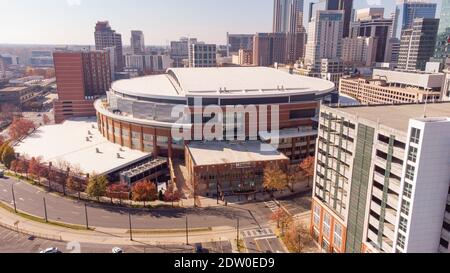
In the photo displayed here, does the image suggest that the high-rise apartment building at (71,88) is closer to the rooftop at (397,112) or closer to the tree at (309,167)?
the tree at (309,167)

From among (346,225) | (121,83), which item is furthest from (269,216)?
(121,83)

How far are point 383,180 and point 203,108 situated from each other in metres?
56.5

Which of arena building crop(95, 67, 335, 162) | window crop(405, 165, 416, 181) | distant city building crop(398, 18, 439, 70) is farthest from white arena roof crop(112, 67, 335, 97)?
distant city building crop(398, 18, 439, 70)

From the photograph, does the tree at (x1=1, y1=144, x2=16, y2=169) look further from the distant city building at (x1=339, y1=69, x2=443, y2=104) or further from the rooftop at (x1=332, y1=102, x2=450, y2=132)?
the distant city building at (x1=339, y1=69, x2=443, y2=104)

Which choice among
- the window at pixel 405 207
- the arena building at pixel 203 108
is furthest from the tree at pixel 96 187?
the window at pixel 405 207

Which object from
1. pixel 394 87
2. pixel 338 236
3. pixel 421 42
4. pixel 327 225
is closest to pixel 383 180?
pixel 338 236

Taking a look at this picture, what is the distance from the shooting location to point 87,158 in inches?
3398

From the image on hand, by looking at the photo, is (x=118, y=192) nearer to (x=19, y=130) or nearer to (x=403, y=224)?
(x=403, y=224)

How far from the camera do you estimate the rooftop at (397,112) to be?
43.5 meters

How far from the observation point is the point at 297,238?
2111 inches

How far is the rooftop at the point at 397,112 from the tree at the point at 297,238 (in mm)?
22099
